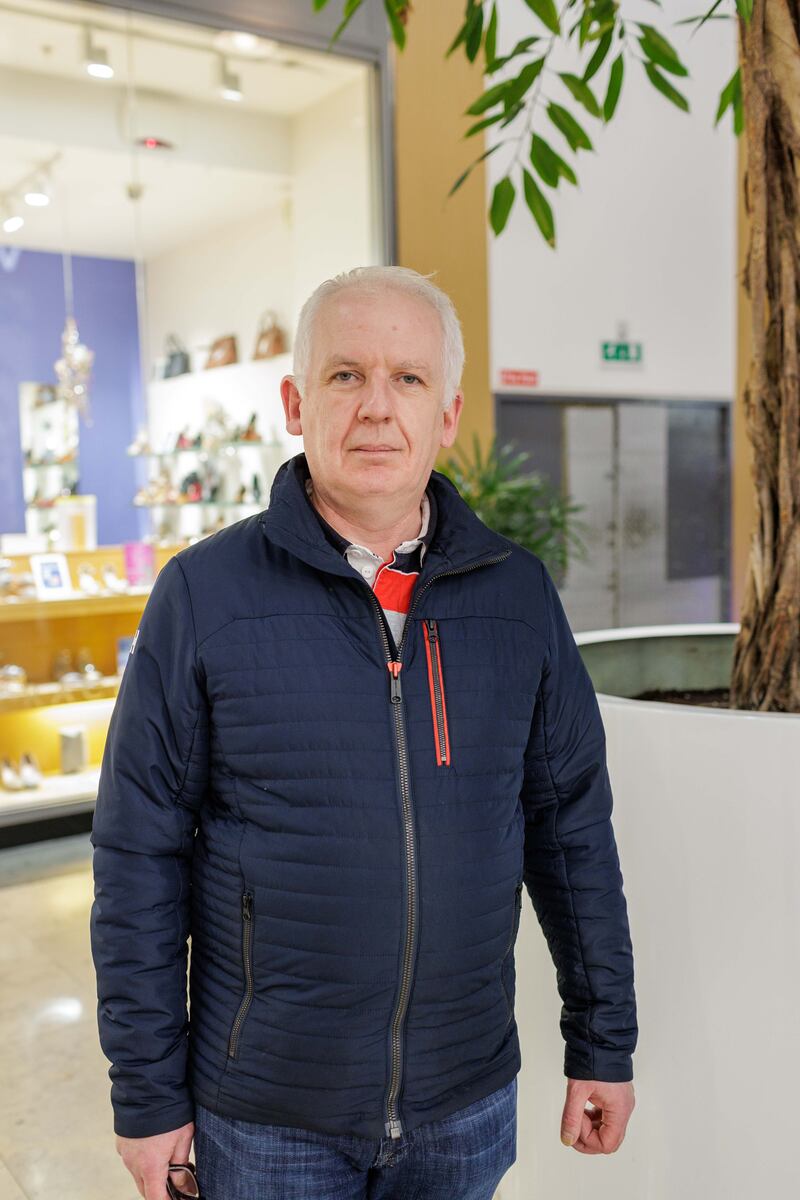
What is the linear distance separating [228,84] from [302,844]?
524 centimetres

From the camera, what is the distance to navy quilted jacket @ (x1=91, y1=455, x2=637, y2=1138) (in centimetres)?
123

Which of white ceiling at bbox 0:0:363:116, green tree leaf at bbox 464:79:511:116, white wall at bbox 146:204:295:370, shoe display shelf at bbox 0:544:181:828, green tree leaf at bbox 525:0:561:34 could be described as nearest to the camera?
green tree leaf at bbox 525:0:561:34

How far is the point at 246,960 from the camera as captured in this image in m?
1.24

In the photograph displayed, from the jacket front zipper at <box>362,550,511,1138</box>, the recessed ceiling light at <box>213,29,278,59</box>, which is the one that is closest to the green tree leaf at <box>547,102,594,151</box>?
the jacket front zipper at <box>362,550,511,1138</box>

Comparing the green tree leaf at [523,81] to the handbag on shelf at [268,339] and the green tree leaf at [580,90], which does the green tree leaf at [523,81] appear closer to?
the green tree leaf at [580,90]

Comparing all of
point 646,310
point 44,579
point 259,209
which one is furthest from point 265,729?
point 646,310

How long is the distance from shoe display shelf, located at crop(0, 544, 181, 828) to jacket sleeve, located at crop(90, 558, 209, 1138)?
3.96 metres

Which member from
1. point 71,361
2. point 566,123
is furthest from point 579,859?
point 71,361

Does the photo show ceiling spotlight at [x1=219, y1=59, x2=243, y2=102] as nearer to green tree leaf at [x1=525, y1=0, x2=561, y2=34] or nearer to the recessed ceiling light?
the recessed ceiling light

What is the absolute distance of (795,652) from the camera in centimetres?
189

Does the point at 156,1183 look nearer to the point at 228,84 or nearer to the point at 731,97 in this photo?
the point at 731,97

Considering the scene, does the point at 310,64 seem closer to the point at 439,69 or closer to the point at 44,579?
the point at 439,69

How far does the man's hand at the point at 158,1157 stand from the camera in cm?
126

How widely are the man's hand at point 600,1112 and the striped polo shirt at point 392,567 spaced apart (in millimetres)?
663
